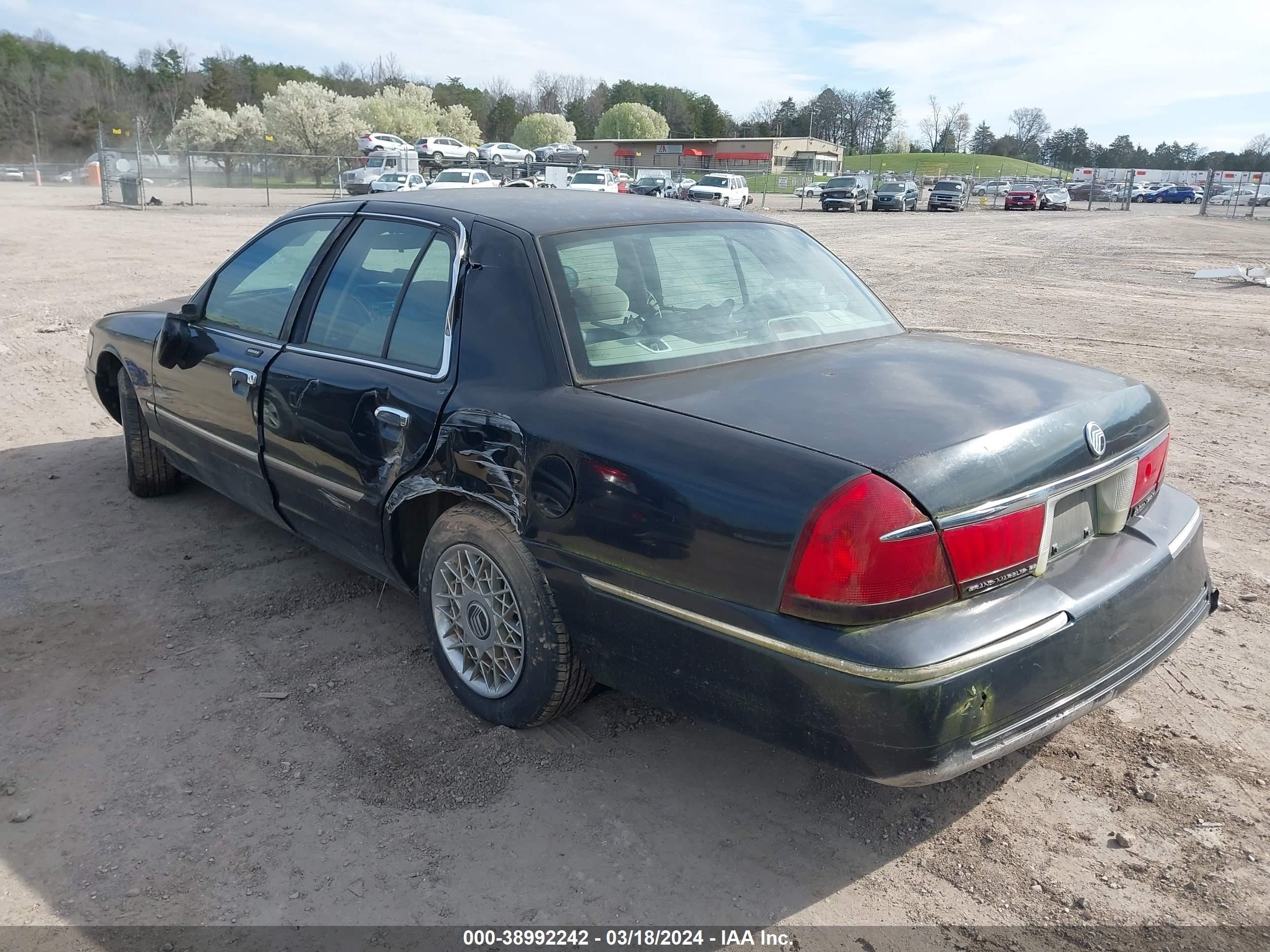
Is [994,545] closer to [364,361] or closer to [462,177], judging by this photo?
[364,361]

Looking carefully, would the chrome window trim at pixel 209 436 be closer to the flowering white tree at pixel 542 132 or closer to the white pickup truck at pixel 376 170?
the white pickup truck at pixel 376 170

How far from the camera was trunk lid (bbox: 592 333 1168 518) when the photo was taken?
229 centimetres

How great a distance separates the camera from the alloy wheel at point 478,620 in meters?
3.02

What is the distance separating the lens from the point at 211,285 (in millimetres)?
4453

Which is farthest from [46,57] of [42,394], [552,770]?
[552,770]

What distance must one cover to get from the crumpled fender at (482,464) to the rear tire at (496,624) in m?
0.08

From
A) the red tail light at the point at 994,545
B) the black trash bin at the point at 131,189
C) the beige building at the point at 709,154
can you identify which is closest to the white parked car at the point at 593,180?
the black trash bin at the point at 131,189

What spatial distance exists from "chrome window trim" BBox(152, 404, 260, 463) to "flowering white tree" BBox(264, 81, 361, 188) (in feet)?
231

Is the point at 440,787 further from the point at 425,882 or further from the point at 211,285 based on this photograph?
the point at 211,285

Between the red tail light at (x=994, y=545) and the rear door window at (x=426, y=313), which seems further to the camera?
the rear door window at (x=426, y=313)

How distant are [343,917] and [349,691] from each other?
1123 mm

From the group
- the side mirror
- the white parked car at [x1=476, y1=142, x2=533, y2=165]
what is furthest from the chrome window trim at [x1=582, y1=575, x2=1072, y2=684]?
the white parked car at [x1=476, y1=142, x2=533, y2=165]

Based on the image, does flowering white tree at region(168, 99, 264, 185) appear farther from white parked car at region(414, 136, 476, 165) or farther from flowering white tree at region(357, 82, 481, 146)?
white parked car at region(414, 136, 476, 165)

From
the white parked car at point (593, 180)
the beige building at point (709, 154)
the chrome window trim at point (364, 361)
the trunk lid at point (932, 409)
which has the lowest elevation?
the chrome window trim at point (364, 361)
